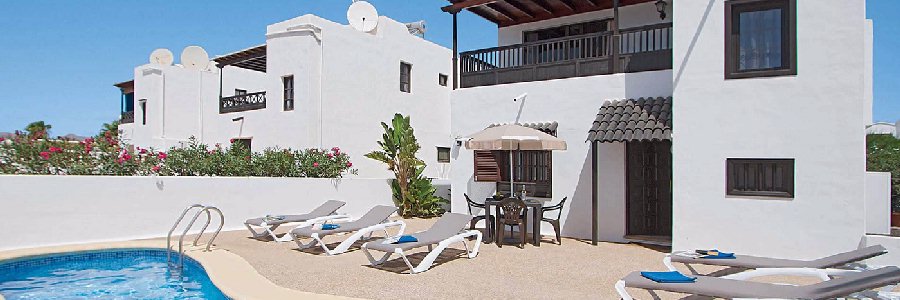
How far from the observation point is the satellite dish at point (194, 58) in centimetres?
2794

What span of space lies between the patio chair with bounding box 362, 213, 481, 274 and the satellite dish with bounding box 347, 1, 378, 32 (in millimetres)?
13798

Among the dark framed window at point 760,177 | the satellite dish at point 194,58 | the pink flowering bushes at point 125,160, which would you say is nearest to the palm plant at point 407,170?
the pink flowering bushes at point 125,160

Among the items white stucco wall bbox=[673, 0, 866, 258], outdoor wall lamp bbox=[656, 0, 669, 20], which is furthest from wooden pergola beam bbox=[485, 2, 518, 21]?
white stucco wall bbox=[673, 0, 866, 258]

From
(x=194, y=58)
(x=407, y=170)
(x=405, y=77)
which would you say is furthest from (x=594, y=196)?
(x=194, y=58)

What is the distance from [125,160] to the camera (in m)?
13.1

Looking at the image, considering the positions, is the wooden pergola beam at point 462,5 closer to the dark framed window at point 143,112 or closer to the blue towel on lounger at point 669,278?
the blue towel on lounger at point 669,278

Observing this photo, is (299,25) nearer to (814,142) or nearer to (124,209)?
(124,209)

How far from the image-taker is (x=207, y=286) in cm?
864

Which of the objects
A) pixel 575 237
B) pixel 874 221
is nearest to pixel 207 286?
pixel 575 237

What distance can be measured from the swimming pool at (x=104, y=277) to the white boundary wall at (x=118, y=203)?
3.50 feet

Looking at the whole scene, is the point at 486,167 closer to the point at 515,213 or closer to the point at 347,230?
the point at 515,213

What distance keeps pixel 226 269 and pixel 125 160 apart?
5.90m

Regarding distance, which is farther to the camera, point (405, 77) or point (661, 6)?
point (405, 77)

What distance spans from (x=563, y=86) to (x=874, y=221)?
631 cm
